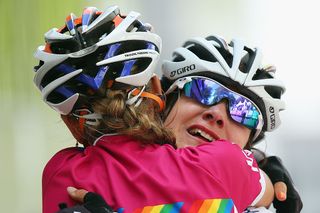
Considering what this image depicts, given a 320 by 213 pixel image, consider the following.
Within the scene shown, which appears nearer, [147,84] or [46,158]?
[147,84]

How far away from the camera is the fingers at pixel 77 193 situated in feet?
3.03

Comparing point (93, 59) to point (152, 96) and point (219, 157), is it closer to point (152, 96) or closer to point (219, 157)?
point (152, 96)

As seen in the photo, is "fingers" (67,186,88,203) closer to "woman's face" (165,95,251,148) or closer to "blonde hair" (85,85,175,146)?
"blonde hair" (85,85,175,146)

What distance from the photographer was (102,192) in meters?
0.94

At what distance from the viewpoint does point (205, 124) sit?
1228mm

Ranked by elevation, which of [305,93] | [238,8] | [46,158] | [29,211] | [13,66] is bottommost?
[29,211]

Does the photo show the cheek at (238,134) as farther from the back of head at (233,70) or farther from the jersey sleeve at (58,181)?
the jersey sleeve at (58,181)

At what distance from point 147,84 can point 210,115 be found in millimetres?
208

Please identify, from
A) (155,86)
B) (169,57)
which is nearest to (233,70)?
(155,86)

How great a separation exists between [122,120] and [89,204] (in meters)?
0.18

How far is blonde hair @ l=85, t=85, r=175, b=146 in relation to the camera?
3.27ft

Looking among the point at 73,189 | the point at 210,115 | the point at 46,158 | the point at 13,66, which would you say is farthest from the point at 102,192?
the point at 13,66

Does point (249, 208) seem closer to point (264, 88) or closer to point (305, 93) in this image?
point (264, 88)

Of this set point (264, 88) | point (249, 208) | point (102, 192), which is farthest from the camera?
point (264, 88)
